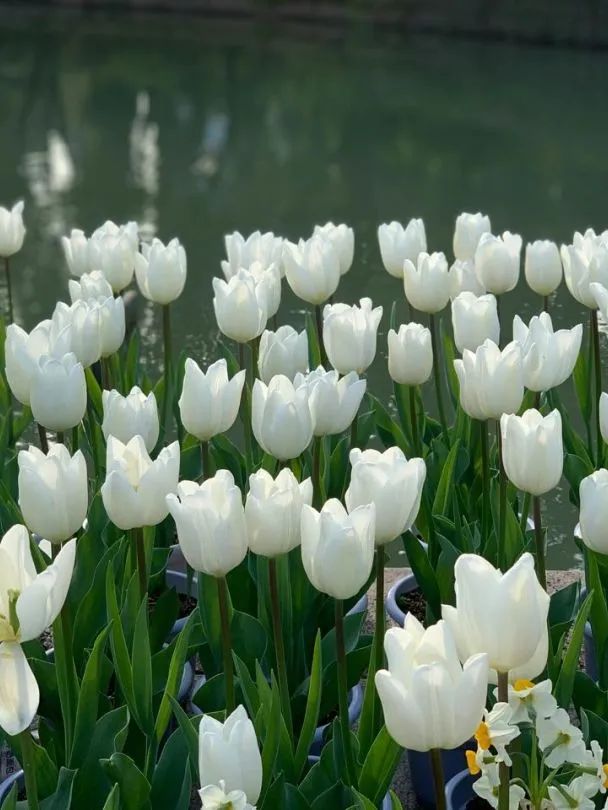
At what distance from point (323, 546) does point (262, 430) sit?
0.31 metres

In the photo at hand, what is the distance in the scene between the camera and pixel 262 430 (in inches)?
53.4

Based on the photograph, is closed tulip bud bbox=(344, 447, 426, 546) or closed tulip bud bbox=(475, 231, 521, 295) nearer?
closed tulip bud bbox=(344, 447, 426, 546)

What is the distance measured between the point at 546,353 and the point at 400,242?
56 centimetres

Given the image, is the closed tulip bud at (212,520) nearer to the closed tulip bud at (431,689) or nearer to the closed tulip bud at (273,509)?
the closed tulip bud at (273,509)

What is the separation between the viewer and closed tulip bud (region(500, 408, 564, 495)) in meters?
1.25

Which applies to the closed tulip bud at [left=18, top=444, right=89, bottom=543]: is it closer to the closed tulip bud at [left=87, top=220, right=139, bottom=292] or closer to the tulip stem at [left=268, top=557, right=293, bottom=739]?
the tulip stem at [left=268, top=557, right=293, bottom=739]

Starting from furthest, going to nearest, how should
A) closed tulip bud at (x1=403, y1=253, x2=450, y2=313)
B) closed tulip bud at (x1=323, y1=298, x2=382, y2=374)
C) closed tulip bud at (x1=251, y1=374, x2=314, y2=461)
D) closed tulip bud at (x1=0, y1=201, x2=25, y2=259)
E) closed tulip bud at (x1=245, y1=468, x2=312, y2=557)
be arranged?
closed tulip bud at (x1=0, y1=201, x2=25, y2=259) < closed tulip bud at (x1=403, y1=253, x2=450, y2=313) < closed tulip bud at (x1=323, y1=298, x2=382, y2=374) < closed tulip bud at (x1=251, y1=374, x2=314, y2=461) < closed tulip bud at (x1=245, y1=468, x2=312, y2=557)

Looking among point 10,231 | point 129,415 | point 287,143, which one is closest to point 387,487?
point 129,415

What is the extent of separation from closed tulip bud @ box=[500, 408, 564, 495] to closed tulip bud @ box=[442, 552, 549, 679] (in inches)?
12.7

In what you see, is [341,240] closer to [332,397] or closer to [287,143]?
[332,397]

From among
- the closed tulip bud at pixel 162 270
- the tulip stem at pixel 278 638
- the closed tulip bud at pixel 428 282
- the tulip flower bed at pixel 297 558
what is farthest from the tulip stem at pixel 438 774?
the closed tulip bud at pixel 162 270

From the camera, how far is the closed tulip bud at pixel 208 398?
1.44 metres

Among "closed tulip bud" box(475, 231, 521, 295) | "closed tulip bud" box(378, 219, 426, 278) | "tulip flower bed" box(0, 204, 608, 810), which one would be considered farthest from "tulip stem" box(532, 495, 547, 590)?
"closed tulip bud" box(378, 219, 426, 278)

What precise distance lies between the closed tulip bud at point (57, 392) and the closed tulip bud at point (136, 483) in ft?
0.75
